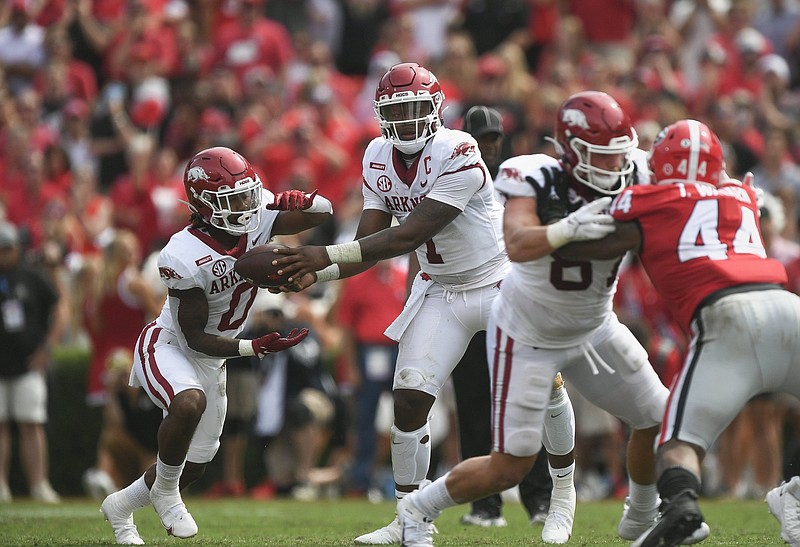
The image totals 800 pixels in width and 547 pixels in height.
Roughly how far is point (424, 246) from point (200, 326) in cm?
118

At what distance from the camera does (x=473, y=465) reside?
17.0ft

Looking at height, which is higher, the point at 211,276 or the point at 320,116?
the point at 320,116

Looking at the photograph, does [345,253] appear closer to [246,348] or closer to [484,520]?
[246,348]

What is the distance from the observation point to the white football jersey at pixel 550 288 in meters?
5.12

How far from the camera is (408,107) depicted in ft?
19.9

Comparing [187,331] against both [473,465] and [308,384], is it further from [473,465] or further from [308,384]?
[308,384]

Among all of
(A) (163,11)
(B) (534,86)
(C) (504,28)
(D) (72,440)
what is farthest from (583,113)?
(A) (163,11)

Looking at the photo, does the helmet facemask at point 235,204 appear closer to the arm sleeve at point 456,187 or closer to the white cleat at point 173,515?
the arm sleeve at point 456,187

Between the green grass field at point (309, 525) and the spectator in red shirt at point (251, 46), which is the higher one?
Result: the spectator in red shirt at point (251, 46)

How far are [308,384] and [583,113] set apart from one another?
5.99m

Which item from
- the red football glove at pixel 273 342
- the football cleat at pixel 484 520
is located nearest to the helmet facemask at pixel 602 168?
the red football glove at pixel 273 342

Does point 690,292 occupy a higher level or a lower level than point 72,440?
higher

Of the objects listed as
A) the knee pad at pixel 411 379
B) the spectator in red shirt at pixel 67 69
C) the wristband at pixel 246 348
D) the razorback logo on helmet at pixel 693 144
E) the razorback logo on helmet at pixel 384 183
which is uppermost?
the spectator in red shirt at pixel 67 69

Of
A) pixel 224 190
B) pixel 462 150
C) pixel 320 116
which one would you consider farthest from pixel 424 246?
pixel 320 116
